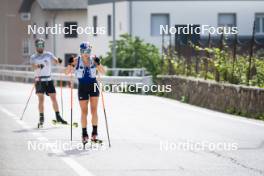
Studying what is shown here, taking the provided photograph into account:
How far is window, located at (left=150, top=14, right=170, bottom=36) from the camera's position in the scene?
53.4m

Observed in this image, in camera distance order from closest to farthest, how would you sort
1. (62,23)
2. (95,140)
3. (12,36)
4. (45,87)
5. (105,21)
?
1. (95,140)
2. (45,87)
3. (105,21)
4. (62,23)
5. (12,36)

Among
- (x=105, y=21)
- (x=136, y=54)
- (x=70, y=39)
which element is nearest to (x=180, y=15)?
(x=105, y=21)

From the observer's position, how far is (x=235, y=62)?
24641mm

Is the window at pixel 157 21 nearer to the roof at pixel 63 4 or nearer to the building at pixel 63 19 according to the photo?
the building at pixel 63 19

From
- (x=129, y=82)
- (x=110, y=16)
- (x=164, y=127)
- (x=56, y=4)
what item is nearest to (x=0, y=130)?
(x=164, y=127)

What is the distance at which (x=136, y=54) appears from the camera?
129ft

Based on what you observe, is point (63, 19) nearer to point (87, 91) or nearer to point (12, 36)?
point (12, 36)

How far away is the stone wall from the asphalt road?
17.6 inches

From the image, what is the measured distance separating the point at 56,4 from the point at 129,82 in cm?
3728

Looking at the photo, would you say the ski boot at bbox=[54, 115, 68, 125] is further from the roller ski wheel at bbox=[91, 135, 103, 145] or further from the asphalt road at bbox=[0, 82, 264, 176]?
the roller ski wheel at bbox=[91, 135, 103, 145]

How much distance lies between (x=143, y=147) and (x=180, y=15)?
39.2m

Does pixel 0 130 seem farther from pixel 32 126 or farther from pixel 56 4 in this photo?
pixel 56 4

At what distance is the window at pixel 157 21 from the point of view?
53.4 metres

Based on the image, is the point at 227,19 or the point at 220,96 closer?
the point at 220,96
